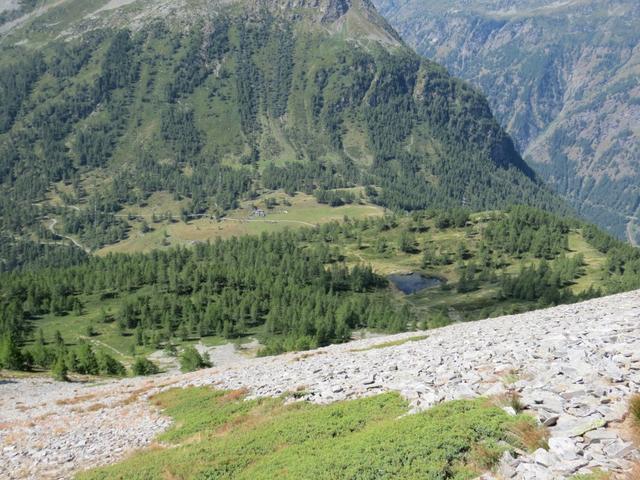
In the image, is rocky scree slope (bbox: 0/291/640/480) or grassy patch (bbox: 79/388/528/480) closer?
rocky scree slope (bbox: 0/291/640/480)

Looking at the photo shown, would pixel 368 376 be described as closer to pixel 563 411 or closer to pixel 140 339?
pixel 563 411

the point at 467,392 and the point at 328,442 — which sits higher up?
the point at 467,392

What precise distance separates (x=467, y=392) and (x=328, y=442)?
22.2 ft

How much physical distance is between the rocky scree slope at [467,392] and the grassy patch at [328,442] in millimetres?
1542

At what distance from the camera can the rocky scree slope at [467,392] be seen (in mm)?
17500

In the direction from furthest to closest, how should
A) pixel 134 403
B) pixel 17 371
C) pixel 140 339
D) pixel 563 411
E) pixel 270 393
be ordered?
pixel 140 339, pixel 17 371, pixel 134 403, pixel 270 393, pixel 563 411

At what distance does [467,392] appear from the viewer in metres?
24.8

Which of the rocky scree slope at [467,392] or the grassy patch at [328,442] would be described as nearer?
the rocky scree slope at [467,392]

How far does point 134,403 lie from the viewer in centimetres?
4775

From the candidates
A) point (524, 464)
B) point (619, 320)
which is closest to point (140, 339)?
point (619, 320)

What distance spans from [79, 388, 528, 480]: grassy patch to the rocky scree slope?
1.54m

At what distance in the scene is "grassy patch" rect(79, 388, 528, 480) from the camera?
19125 mm

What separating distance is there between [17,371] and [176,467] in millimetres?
93780

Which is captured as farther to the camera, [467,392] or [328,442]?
[467,392]
